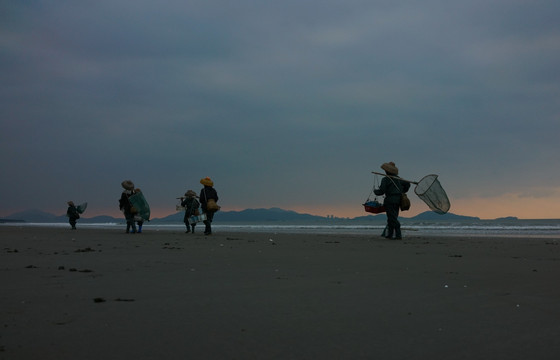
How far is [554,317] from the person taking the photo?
12.4ft

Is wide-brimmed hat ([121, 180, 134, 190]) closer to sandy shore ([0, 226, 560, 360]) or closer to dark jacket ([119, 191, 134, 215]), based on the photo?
dark jacket ([119, 191, 134, 215])

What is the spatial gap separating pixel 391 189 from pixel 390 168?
0.77m

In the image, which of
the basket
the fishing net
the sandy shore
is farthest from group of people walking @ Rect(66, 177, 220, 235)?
the sandy shore

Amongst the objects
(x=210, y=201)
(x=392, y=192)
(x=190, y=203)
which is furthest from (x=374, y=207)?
(x=190, y=203)

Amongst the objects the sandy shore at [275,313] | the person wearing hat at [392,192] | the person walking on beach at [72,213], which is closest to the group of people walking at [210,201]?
the person wearing hat at [392,192]

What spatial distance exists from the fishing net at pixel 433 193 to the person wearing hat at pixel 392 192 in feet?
1.53

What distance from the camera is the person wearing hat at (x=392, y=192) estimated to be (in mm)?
15891

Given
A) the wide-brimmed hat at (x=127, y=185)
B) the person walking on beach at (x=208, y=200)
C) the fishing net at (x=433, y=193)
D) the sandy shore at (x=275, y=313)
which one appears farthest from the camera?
the wide-brimmed hat at (x=127, y=185)

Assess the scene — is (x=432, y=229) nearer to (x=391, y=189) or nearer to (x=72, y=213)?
(x=391, y=189)

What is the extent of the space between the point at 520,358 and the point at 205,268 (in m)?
4.73

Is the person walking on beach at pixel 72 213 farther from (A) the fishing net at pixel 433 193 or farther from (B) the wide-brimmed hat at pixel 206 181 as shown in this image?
(A) the fishing net at pixel 433 193

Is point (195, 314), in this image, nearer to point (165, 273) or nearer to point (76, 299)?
point (76, 299)

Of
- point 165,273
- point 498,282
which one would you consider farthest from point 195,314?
point 498,282

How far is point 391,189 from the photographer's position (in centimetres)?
1609
